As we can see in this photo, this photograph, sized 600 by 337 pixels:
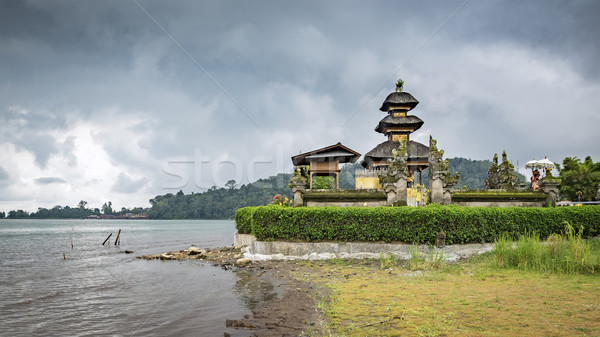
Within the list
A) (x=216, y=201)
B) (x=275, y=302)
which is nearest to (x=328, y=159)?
(x=275, y=302)

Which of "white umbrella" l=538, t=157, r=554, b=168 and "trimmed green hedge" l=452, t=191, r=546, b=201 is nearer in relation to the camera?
"trimmed green hedge" l=452, t=191, r=546, b=201

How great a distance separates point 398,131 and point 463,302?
92.3 ft

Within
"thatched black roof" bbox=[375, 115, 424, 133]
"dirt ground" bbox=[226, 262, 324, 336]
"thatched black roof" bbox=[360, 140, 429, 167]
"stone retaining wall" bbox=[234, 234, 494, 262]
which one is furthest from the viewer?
"thatched black roof" bbox=[375, 115, 424, 133]

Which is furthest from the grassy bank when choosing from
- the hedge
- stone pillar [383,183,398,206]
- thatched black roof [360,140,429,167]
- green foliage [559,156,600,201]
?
green foliage [559,156,600,201]

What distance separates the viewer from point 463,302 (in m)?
8.84

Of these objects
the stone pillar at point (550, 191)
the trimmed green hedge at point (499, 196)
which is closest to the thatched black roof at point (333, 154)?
the trimmed green hedge at point (499, 196)

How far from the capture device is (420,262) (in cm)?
1410

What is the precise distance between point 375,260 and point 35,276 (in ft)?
60.7

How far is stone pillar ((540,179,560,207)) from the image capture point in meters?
19.7

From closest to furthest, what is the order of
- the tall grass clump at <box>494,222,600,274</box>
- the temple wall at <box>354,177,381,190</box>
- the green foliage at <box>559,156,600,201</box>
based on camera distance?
the tall grass clump at <box>494,222,600,274</box>, the temple wall at <box>354,177,381,190</box>, the green foliage at <box>559,156,600,201</box>

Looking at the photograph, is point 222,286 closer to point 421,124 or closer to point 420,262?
point 420,262

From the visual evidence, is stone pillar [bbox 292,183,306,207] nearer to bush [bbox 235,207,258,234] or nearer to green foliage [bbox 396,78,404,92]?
bush [bbox 235,207,258,234]

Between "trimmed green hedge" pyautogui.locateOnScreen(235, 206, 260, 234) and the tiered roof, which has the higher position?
the tiered roof

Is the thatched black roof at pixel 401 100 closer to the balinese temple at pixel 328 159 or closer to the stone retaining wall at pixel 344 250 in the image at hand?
the balinese temple at pixel 328 159
